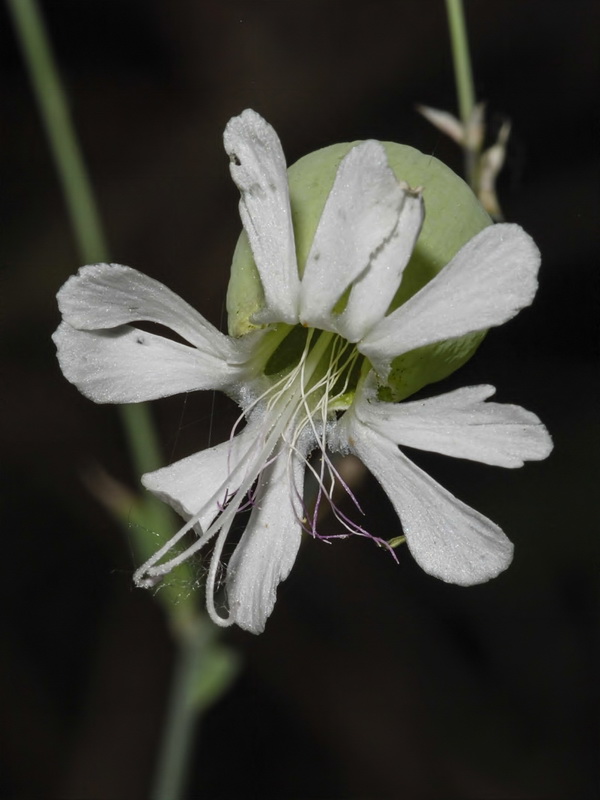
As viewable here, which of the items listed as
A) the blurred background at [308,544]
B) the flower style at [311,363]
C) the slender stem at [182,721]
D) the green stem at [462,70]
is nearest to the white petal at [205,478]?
the flower style at [311,363]

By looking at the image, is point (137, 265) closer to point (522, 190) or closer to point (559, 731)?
point (522, 190)

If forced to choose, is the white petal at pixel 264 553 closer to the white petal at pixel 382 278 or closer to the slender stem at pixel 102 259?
the white petal at pixel 382 278

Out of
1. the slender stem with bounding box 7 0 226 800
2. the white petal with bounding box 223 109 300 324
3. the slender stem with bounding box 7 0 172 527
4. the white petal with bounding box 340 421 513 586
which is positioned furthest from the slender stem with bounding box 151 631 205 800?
the white petal with bounding box 223 109 300 324

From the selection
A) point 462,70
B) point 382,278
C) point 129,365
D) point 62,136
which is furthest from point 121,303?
point 62,136

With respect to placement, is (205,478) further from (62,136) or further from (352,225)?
(62,136)

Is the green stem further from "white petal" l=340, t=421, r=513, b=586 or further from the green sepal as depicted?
"white petal" l=340, t=421, r=513, b=586

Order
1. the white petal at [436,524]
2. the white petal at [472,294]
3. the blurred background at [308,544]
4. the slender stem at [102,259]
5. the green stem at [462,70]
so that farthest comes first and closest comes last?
the blurred background at [308,544] → the slender stem at [102,259] → the green stem at [462,70] → the white petal at [436,524] → the white petal at [472,294]
